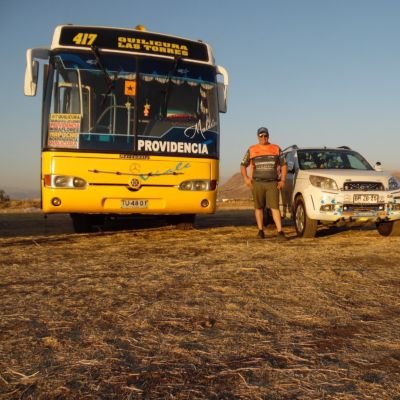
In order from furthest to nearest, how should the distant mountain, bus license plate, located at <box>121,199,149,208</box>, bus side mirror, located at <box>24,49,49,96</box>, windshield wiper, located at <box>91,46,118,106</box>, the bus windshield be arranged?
the distant mountain, bus license plate, located at <box>121,199,149,208</box>, windshield wiper, located at <box>91,46,118,106</box>, the bus windshield, bus side mirror, located at <box>24,49,49,96</box>

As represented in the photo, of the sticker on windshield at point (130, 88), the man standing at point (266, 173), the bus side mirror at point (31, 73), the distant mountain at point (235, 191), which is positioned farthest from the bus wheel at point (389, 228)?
the distant mountain at point (235, 191)

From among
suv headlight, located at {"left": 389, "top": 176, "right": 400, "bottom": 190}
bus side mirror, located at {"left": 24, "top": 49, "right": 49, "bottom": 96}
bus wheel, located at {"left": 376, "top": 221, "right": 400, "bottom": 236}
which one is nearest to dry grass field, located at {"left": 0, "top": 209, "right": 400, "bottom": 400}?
suv headlight, located at {"left": 389, "top": 176, "right": 400, "bottom": 190}

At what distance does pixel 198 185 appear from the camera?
705cm

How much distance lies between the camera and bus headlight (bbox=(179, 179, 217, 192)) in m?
6.98

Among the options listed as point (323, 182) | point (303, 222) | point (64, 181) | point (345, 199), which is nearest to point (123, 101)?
point (64, 181)

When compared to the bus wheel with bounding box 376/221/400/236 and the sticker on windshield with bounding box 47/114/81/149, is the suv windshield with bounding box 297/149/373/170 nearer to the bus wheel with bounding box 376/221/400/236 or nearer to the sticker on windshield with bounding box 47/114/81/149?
the bus wheel with bounding box 376/221/400/236

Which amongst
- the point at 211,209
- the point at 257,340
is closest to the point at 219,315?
the point at 257,340

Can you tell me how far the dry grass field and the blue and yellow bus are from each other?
145cm

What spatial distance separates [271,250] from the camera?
235 inches

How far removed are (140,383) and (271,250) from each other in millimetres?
4193

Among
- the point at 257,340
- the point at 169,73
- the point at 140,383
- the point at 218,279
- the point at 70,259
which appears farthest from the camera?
the point at 169,73

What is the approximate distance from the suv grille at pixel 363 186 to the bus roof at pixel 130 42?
3.18 metres

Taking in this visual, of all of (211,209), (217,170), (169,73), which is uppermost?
(169,73)

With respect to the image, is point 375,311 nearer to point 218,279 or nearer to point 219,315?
point 219,315
